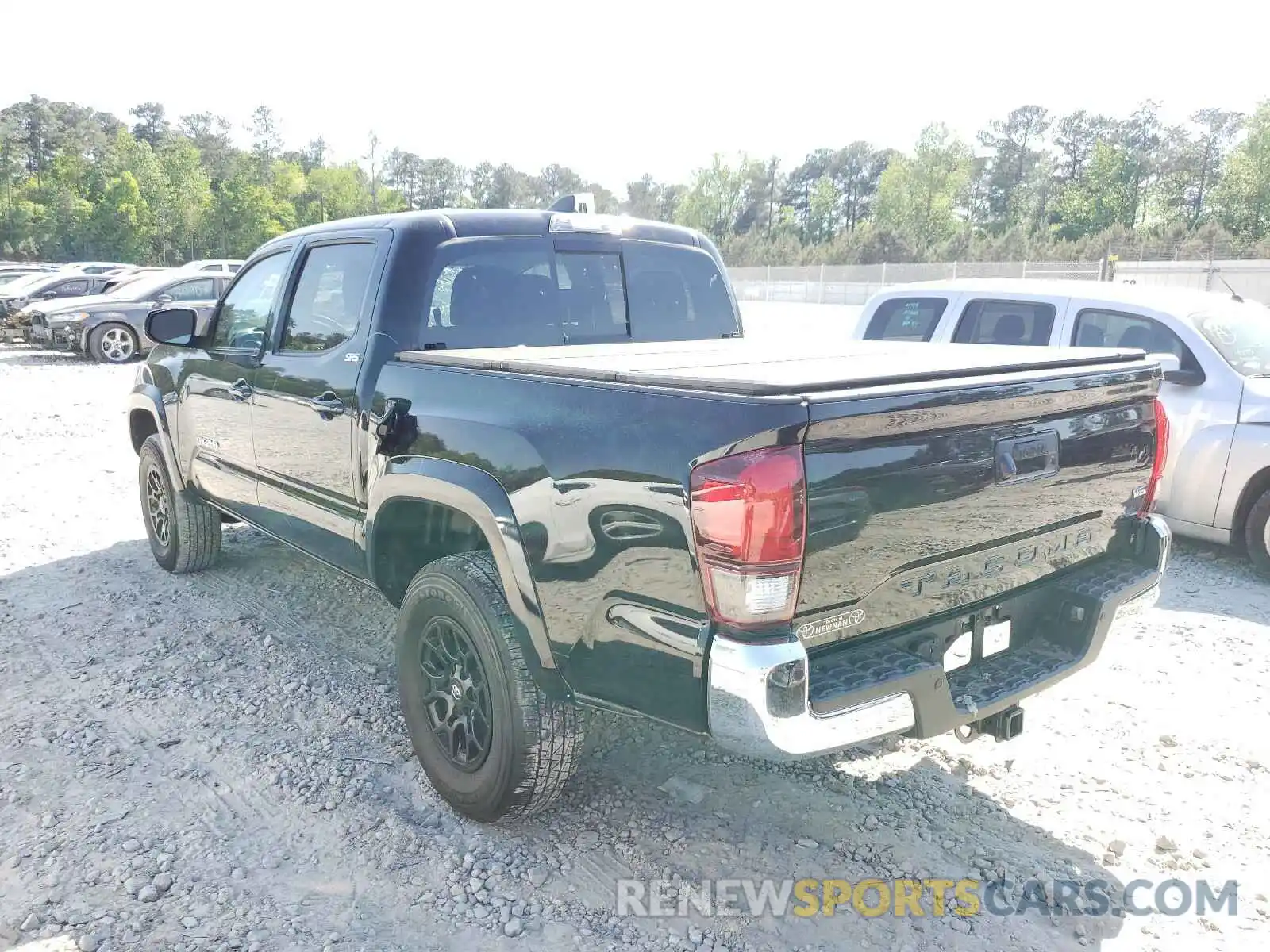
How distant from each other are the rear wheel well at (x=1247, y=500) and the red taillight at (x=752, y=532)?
489 centimetres

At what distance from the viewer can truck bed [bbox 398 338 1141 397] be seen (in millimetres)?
2398

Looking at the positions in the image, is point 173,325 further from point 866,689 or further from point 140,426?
point 866,689

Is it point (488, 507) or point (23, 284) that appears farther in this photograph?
point (23, 284)

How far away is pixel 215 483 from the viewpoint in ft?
16.8

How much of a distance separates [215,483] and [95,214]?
6916cm

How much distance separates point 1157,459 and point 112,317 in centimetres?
1808

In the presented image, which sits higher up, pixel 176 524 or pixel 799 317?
pixel 176 524

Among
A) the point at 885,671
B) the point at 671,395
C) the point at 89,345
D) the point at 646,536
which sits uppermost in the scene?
the point at 671,395

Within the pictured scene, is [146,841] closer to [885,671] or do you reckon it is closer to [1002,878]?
[885,671]

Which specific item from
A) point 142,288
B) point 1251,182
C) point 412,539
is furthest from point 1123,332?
point 1251,182

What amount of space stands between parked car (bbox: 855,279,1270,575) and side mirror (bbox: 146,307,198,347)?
5.05 meters

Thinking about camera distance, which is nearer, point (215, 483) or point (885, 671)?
point (885, 671)

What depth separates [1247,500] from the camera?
5832 mm

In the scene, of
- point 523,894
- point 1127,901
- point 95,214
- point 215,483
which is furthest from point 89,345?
point 95,214
